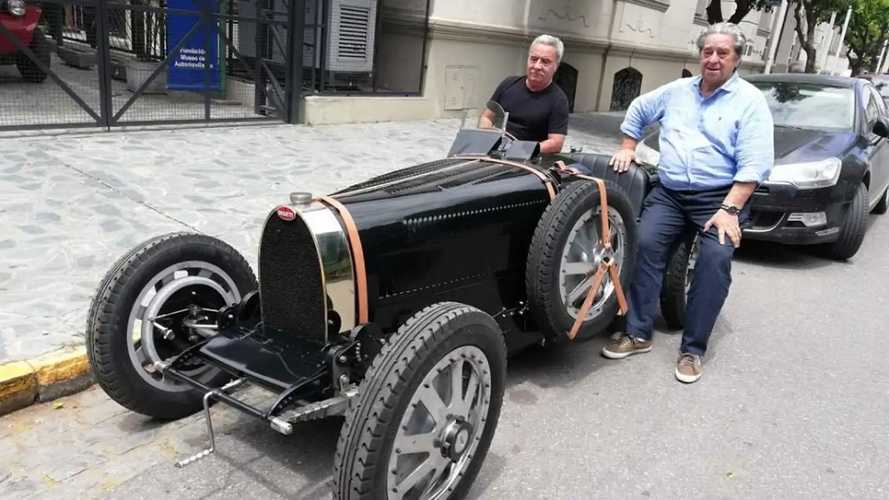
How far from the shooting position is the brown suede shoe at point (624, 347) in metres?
4.33

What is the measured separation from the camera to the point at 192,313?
3.21m

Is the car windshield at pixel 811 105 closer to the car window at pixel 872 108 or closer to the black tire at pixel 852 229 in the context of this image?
the car window at pixel 872 108

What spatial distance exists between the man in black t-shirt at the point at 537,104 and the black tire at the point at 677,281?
1.01 meters

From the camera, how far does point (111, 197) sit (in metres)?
6.06

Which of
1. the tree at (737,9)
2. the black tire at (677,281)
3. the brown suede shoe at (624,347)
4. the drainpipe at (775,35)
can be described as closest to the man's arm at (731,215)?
the black tire at (677,281)

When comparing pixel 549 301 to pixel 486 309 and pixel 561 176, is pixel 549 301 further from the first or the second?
pixel 561 176

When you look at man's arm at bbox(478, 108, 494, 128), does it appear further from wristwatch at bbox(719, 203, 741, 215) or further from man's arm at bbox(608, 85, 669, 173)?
wristwatch at bbox(719, 203, 741, 215)

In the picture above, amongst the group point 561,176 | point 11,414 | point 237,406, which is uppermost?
point 561,176

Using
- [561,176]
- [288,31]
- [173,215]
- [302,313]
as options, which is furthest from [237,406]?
[288,31]

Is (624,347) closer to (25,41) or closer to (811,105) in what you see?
(811,105)

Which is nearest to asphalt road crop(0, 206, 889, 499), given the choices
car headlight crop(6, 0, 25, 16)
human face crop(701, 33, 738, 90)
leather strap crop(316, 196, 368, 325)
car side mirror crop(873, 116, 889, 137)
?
leather strap crop(316, 196, 368, 325)

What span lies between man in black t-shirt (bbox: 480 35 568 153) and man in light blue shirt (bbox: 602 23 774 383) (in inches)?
20.0

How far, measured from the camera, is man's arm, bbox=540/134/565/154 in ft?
15.0

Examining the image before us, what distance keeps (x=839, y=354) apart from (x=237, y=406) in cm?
391
